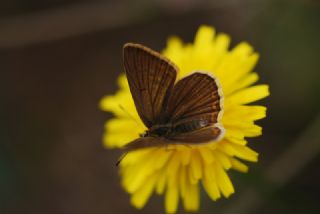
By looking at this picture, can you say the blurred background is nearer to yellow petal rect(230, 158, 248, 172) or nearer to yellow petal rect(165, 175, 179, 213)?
yellow petal rect(165, 175, 179, 213)

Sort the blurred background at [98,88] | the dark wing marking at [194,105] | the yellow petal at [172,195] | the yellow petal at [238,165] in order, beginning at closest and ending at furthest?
the dark wing marking at [194,105]
the yellow petal at [238,165]
the yellow petal at [172,195]
the blurred background at [98,88]

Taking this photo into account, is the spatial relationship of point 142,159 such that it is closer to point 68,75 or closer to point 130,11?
point 130,11

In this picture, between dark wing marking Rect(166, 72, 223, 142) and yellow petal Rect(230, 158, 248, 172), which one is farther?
yellow petal Rect(230, 158, 248, 172)

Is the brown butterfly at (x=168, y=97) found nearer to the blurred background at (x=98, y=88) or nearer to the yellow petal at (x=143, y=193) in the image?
the yellow petal at (x=143, y=193)

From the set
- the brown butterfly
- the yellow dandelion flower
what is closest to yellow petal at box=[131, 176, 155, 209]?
the yellow dandelion flower

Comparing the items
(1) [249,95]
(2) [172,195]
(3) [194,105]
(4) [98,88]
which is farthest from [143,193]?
(4) [98,88]

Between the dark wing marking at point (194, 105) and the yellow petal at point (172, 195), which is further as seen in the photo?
the yellow petal at point (172, 195)

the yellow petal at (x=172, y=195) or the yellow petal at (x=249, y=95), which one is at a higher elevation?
the yellow petal at (x=249, y=95)

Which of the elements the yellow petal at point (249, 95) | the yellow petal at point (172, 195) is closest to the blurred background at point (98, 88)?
the yellow petal at point (172, 195)
